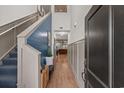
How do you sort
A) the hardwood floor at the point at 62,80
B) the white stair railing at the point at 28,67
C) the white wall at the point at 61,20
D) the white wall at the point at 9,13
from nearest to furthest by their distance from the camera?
the white stair railing at the point at 28,67
the white wall at the point at 9,13
the hardwood floor at the point at 62,80
the white wall at the point at 61,20

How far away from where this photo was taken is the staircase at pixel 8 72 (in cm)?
336

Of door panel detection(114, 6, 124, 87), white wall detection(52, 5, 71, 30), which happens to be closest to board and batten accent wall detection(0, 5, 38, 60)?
door panel detection(114, 6, 124, 87)

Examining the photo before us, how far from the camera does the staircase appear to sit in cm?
336

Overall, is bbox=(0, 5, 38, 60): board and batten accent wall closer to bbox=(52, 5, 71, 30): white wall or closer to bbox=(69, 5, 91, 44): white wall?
bbox=(69, 5, 91, 44): white wall

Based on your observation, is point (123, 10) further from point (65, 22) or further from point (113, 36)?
point (65, 22)

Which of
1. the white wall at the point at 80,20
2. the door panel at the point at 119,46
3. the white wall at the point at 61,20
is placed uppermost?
the white wall at the point at 61,20

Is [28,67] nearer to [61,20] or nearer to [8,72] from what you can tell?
[8,72]

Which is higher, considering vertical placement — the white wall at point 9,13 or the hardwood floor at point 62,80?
the white wall at point 9,13

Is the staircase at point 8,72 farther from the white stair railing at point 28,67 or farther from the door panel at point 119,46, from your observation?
the door panel at point 119,46

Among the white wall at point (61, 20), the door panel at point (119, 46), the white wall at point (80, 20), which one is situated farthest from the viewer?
the white wall at point (61, 20)

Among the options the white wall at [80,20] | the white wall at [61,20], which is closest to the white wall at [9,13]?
the white wall at [80,20]

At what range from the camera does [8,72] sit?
3662 mm

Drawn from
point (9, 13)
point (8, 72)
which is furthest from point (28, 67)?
point (9, 13)
